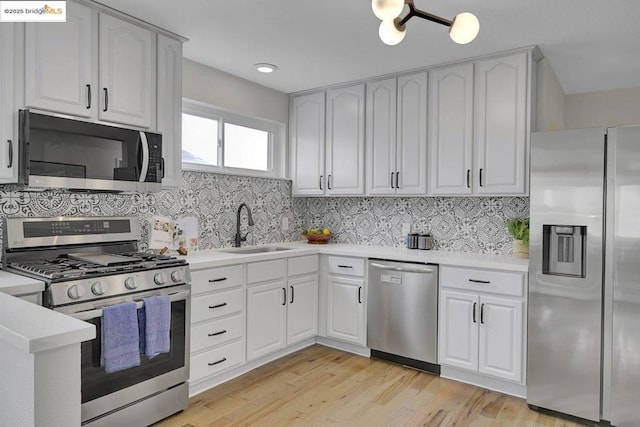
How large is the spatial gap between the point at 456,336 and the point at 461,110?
1.69m

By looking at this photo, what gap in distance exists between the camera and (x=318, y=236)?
4207 mm

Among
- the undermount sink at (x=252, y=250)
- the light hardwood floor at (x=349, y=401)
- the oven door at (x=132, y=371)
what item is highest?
the undermount sink at (x=252, y=250)

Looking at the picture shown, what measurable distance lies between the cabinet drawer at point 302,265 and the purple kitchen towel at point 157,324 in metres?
1.26

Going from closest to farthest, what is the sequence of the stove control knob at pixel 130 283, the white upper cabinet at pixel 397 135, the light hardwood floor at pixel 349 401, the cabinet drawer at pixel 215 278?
the stove control knob at pixel 130 283 < the light hardwood floor at pixel 349 401 < the cabinet drawer at pixel 215 278 < the white upper cabinet at pixel 397 135

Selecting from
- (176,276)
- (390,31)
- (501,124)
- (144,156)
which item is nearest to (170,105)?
(144,156)

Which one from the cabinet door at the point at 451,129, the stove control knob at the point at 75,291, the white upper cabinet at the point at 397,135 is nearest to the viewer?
the stove control knob at the point at 75,291

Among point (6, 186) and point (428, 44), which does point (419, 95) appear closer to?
point (428, 44)

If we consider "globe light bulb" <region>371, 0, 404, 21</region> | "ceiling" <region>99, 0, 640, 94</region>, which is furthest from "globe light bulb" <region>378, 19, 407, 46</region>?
"ceiling" <region>99, 0, 640, 94</region>

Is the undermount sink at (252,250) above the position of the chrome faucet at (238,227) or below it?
below

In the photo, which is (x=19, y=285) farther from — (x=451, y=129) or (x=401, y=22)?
(x=451, y=129)

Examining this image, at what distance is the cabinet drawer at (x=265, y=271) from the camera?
317 cm

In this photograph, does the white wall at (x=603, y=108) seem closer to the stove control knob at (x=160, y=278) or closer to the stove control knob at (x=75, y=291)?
the stove control knob at (x=160, y=278)

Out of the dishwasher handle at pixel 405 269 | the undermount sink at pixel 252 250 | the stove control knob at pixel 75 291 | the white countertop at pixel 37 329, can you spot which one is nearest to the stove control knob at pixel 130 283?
the stove control knob at pixel 75 291

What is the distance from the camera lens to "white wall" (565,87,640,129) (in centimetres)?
416
